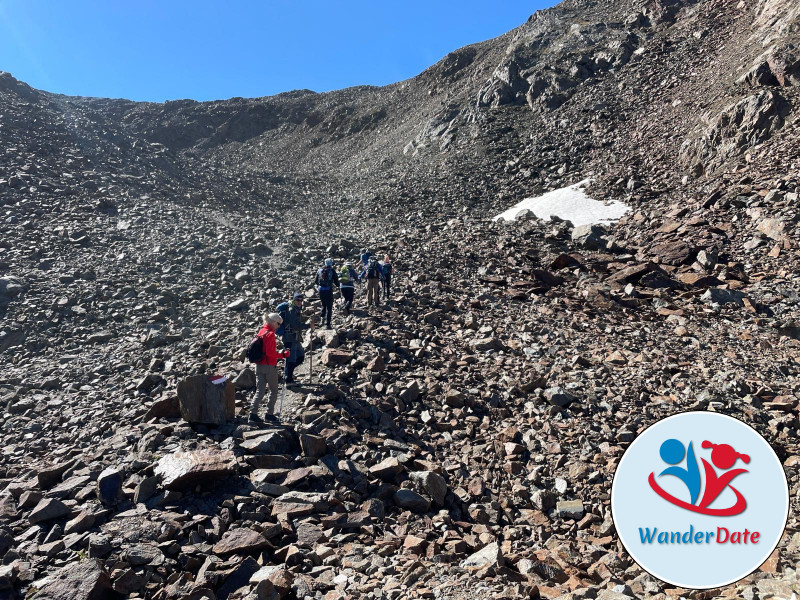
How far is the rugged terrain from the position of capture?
4.90m

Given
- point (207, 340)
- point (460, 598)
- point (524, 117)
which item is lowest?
point (460, 598)

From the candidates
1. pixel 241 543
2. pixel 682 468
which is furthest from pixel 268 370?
pixel 682 468


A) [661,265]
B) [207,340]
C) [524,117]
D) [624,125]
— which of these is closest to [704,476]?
[207,340]

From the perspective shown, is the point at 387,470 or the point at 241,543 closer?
the point at 241,543

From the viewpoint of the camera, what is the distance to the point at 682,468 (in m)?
3.59

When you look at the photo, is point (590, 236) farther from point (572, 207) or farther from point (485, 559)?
point (485, 559)

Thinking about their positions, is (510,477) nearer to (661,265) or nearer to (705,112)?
(661,265)

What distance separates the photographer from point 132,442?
7.03m

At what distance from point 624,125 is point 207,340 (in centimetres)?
2583

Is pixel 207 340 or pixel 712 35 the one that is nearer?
pixel 207 340

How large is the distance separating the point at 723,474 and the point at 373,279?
9496 millimetres

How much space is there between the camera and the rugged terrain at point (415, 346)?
4902 millimetres

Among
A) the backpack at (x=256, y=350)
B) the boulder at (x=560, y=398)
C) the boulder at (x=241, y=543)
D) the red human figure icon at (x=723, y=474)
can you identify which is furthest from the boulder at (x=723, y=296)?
the boulder at (x=241, y=543)

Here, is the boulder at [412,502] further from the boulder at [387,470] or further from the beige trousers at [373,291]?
the beige trousers at [373,291]
